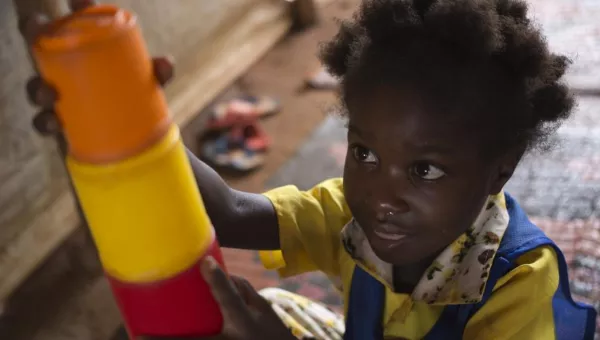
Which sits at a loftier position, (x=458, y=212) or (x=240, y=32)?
(x=458, y=212)

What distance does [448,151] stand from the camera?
25.1 inches

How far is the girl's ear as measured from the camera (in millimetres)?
688

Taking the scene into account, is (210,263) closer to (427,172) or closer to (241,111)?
(427,172)

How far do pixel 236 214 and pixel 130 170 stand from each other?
407mm

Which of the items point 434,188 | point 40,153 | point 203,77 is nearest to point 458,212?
point 434,188

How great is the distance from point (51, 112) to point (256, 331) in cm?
21

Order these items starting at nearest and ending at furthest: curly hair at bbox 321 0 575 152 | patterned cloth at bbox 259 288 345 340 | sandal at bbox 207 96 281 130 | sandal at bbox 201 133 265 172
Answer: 1. curly hair at bbox 321 0 575 152
2. patterned cloth at bbox 259 288 345 340
3. sandal at bbox 201 133 265 172
4. sandal at bbox 207 96 281 130

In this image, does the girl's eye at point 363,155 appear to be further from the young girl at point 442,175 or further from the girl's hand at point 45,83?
the girl's hand at point 45,83

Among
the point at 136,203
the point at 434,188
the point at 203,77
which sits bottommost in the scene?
the point at 203,77

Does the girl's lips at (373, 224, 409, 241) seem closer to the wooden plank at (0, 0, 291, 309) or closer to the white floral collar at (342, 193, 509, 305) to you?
the white floral collar at (342, 193, 509, 305)

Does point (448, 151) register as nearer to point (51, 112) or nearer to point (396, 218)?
point (396, 218)

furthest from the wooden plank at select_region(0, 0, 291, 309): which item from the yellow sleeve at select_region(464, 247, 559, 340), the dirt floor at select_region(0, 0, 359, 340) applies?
the yellow sleeve at select_region(464, 247, 559, 340)

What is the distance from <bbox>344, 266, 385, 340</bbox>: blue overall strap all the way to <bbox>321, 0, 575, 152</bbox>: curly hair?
Result: 0.22 metres

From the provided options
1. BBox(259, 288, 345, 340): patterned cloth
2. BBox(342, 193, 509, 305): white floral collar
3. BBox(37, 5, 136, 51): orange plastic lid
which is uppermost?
BBox(37, 5, 136, 51): orange plastic lid
